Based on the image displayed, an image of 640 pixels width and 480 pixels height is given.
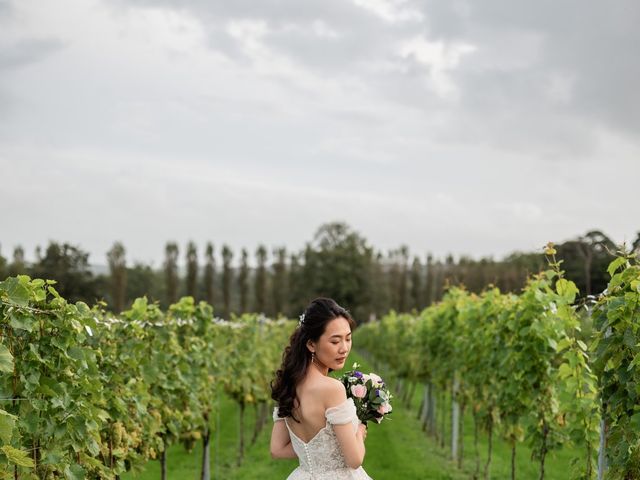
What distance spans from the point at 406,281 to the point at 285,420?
73175 mm

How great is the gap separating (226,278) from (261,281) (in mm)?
4455

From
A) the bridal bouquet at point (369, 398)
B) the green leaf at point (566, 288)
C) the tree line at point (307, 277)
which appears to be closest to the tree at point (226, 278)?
the tree line at point (307, 277)

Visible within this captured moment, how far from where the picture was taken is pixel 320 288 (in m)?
69.1

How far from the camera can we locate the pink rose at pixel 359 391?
12.3 ft

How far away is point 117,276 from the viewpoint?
4838 cm

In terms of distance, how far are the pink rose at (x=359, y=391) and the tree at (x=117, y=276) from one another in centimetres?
4497

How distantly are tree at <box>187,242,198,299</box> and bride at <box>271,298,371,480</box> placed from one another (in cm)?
5380

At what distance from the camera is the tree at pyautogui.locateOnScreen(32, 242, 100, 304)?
37.8m

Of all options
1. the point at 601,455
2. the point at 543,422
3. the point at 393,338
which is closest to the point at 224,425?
the point at 393,338

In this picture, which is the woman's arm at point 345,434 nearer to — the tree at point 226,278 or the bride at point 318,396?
the bride at point 318,396

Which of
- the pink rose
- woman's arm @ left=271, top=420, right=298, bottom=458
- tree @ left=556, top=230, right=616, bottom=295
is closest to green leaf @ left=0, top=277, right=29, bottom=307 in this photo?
woman's arm @ left=271, top=420, right=298, bottom=458

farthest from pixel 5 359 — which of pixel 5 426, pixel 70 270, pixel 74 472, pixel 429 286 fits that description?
pixel 429 286

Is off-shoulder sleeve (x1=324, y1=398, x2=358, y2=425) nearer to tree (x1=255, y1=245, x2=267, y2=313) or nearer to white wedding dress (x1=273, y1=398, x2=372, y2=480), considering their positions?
white wedding dress (x1=273, y1=398, x2=372, y2=480)

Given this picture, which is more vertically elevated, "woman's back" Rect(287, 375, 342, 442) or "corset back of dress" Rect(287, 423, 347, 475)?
"woman's back" Rect(287, 375, 342, 442)
